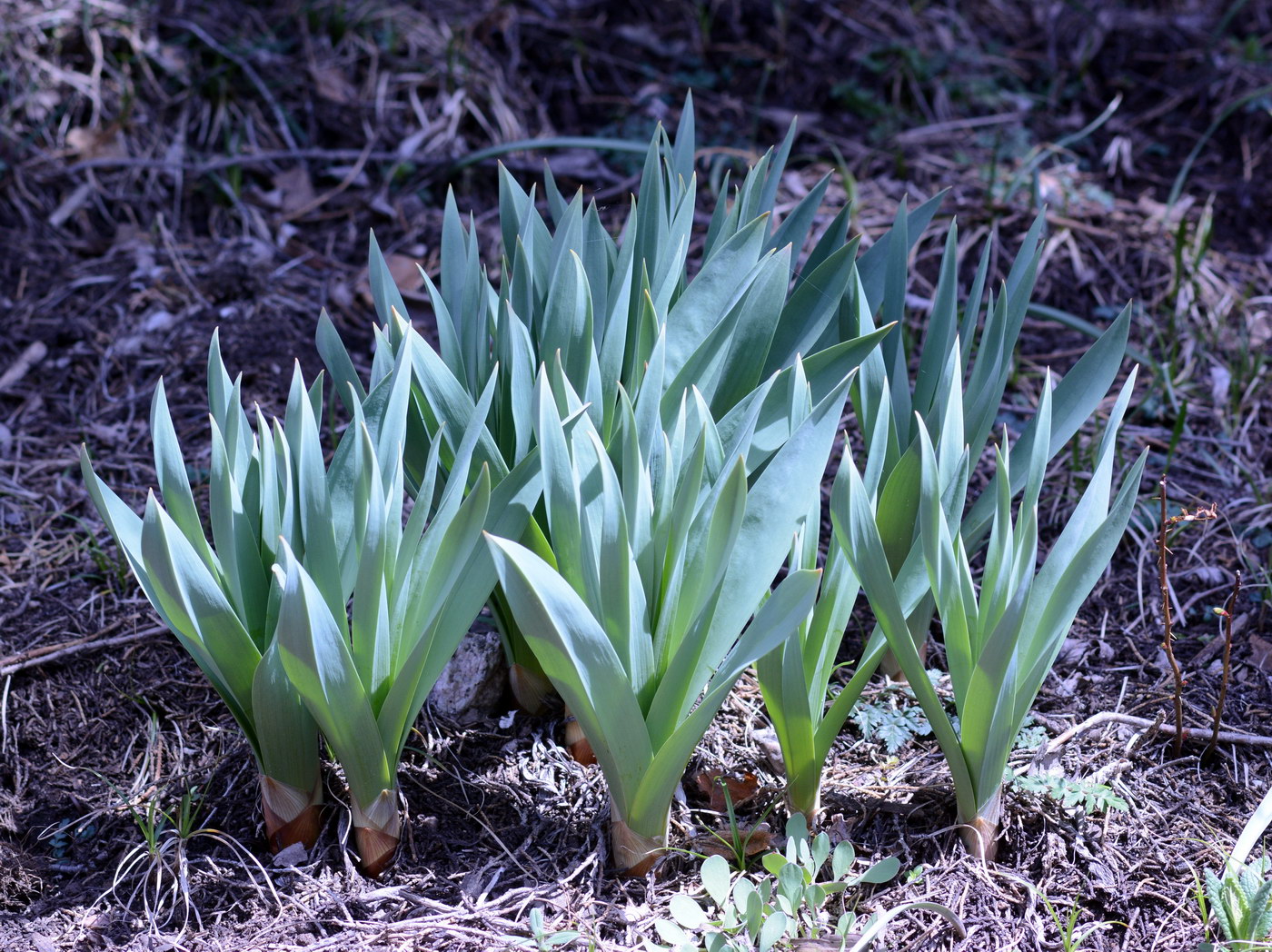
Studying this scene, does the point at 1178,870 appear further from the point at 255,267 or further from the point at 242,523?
the point at 255,267

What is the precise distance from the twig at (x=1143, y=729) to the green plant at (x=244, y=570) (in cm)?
88

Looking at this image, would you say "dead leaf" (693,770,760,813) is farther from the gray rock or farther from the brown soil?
the gray rock

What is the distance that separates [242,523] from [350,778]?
0.93 feet

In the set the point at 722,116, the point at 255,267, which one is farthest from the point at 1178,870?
the point at 722,116

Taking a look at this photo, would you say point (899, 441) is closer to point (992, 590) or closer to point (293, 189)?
point (992, 590)

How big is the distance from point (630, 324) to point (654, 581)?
0.42 m

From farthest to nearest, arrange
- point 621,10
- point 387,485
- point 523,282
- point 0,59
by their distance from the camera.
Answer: point 621,10 → point 0,59 → point 523,282 → point 387,485

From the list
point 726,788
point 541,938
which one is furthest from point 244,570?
point 726,788

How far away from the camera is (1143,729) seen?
1310 mm

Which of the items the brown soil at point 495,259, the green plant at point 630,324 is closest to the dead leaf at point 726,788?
the brown soil at point 495,259

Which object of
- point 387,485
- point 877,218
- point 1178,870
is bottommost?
point 1178,870

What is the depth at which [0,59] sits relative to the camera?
105 inches

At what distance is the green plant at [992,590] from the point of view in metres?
0.97

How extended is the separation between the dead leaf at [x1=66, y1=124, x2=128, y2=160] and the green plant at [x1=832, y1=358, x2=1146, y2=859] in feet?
8.01
